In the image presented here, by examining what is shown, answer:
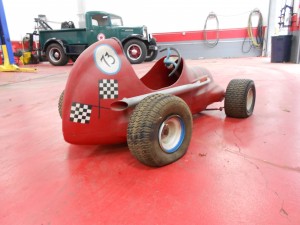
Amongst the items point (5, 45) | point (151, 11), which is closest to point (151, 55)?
point (151, 11)

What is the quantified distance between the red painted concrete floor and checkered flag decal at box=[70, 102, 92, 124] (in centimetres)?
21

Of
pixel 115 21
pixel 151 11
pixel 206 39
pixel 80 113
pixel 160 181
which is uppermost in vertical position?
pixel 151 11

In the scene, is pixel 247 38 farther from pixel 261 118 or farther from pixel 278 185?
pixel 278 185

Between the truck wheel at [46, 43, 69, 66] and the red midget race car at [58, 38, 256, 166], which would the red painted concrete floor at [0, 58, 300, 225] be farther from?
the truck wheel at [46, 43, 69, 66]

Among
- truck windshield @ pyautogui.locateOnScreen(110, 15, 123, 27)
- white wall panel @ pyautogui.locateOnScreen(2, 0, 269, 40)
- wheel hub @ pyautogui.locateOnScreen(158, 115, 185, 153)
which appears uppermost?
white wall panel @ pyautogui.locateOnScreen(2, 0, 269, 40)

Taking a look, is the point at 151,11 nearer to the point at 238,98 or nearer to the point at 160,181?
the point at 238,98

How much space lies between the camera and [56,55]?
7398mm

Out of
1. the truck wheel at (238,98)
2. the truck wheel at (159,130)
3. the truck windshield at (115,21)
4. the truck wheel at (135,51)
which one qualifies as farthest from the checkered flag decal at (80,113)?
the truck windshield at (115,21)

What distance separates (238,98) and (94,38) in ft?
19.8

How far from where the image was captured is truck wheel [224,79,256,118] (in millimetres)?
1614

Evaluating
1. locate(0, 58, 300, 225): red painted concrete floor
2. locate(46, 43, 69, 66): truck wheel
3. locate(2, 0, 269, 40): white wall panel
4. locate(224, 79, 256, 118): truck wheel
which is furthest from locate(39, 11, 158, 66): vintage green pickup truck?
locate(0, 58, 300, 225): red painted concrete floor

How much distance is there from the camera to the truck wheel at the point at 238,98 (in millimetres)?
1614

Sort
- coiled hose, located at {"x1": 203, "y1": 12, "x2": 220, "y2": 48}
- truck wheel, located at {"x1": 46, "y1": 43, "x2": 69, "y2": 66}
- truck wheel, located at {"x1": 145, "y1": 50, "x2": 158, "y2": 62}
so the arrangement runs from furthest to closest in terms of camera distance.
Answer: coiled hose, located at {"x1": 203, "y1": 12, "x2": 220, "y2": 48} → truck wheel, located at {"x1": 145, "y1": 50, "x2": 158, "y2": 62} → truck wheel, located at {"x1": 46, "y1": 43, "x2": 69, "y2": 66}

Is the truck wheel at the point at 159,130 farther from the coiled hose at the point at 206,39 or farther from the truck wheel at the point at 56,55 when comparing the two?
the coiled hose at the point at 206,39
